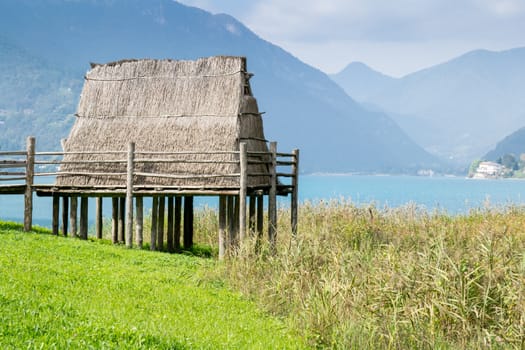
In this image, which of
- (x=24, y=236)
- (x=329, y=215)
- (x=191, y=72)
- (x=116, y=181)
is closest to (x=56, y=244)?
(x=24, y=236)

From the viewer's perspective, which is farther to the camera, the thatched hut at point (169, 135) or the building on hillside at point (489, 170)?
the building on hillside at point (489, 170)

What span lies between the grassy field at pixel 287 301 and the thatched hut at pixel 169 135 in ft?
14.5

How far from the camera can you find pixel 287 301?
11.2 m

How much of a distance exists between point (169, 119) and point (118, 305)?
9315 millimetres

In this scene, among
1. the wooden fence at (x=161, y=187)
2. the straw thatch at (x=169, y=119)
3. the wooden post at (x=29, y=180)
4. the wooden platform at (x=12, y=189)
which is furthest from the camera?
the wooden post at (x=29, y=180)

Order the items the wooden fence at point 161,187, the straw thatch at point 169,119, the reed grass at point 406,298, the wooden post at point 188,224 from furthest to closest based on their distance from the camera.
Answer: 1. the wooden post at point 188,224
2. the straw thatch at point 169,119
3. the wooden fence at point 161,187
4. the reed grass at point 406,298

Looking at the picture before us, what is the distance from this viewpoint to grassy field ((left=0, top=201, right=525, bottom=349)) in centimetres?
860

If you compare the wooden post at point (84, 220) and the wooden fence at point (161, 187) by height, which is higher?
the wooden fence at point (161, 187)

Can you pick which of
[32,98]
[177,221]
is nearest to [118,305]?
[177,221]

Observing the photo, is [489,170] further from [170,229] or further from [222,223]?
[222,223]

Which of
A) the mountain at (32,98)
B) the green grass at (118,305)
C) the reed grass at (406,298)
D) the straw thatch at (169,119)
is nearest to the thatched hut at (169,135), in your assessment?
the straw thatch at (169,119)

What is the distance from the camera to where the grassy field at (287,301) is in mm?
8602

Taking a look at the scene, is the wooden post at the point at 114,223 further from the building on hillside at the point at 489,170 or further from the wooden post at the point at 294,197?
the building on hillside at the point at 489,170

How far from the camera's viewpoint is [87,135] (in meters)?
19.7
